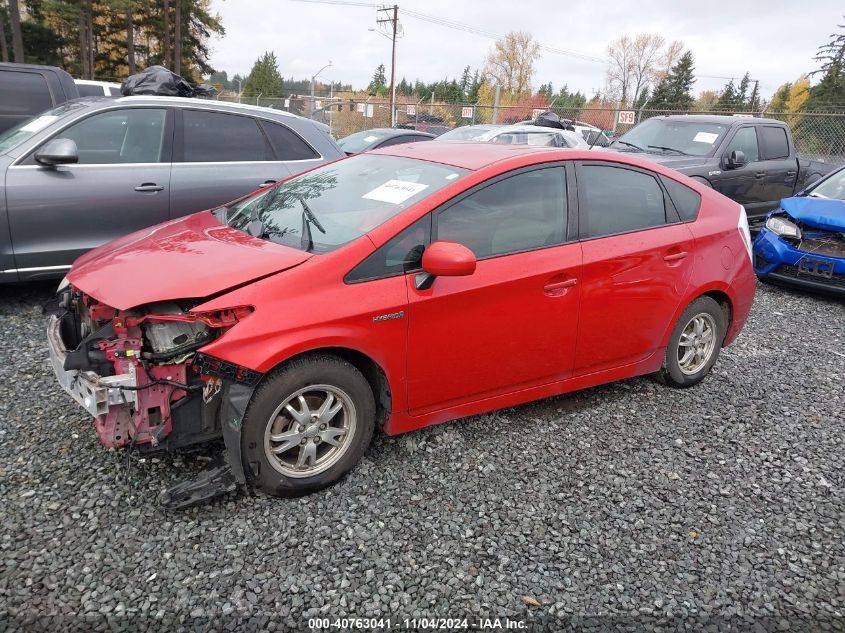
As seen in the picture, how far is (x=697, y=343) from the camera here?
4.31 metres

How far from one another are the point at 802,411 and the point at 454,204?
290 centimetres

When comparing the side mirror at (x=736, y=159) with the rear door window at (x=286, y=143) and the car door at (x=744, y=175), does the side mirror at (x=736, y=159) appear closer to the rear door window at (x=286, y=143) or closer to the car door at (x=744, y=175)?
the car door at (x=744, y=175)

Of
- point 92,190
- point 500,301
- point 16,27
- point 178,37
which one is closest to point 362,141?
point 92,190

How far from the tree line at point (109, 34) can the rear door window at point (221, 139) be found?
2716 centimetres

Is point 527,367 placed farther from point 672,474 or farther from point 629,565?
point 629,565

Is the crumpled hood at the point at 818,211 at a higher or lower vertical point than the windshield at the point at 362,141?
lower

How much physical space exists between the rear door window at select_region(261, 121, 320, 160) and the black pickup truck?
4928 millimetres

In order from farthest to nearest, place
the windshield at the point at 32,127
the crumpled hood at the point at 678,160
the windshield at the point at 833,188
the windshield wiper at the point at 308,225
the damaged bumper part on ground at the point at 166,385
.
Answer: the crumpled hood at the point at 678,160 → the windshield at the point at 833,188 → the windshield at the point at 32,127 → the windshield wiper at the point at 308,225 → the damaged bumper part on ground at the point at 166,385

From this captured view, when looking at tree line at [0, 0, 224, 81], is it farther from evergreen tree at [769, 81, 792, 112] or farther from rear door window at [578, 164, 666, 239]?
evergreen tree at [769, 81, 792, 112]

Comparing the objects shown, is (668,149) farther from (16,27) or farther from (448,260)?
(16,27)

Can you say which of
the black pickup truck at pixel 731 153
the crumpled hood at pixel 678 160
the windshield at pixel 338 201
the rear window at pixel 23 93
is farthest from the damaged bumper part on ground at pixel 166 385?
the black pickup truck at pixel 731 153

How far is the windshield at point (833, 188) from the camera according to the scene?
7.22 metres

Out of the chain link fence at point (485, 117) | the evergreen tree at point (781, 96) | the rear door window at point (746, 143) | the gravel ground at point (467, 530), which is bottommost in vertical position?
the gravel ground at point (467, 530)

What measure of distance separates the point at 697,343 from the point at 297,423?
294 cm
